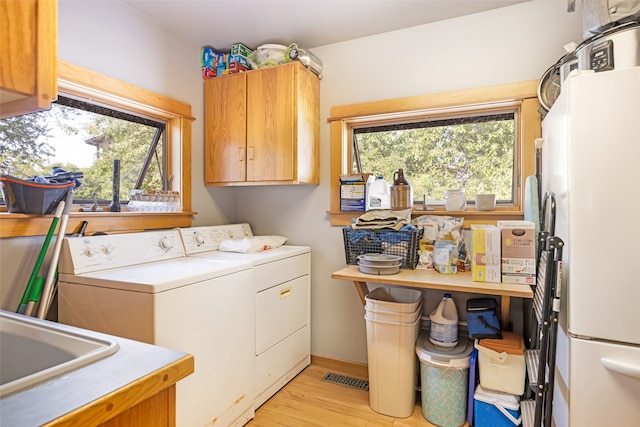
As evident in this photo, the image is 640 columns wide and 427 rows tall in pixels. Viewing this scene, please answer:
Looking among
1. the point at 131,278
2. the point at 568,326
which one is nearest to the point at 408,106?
the point at 568,326

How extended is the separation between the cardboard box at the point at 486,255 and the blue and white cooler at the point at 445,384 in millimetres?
474

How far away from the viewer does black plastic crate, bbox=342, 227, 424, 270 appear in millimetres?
2158

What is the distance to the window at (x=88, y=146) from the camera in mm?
1773

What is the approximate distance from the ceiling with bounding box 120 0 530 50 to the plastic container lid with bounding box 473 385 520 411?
224 cm

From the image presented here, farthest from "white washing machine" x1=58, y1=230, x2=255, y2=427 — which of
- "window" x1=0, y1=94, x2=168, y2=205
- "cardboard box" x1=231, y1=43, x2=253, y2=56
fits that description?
"cardboard box" x1=231, y1=43, x2=253, y2=56

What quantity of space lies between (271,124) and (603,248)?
6.50 ft

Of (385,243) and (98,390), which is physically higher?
(385,243)

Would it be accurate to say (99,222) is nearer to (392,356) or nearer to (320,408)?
(320,408)

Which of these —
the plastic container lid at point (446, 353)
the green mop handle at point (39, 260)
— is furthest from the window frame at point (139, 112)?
the plastic container lid at point (446, 353)

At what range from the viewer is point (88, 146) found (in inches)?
81.7

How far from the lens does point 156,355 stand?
2.64 feet

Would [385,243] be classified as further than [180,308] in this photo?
Yes

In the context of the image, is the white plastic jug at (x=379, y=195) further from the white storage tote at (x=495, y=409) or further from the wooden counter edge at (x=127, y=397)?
the wooden counter edge at (x=127, y=397)

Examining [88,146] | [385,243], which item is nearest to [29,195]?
[88,146]
